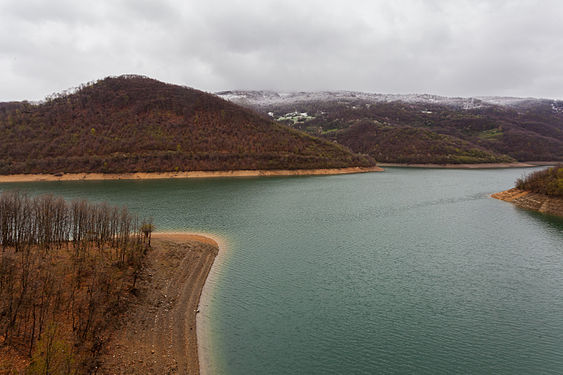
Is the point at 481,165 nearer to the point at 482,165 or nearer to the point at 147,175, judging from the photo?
the point at 482,165

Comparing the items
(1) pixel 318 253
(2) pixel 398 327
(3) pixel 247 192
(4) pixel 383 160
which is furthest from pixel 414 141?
(2) pixel 398 327

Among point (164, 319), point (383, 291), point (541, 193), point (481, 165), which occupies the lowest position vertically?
point (164, 319)

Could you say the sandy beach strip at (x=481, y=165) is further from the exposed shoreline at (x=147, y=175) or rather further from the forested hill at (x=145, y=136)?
the exposed shoreline at (x=147, y=175)

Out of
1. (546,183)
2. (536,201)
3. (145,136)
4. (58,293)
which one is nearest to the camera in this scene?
(58,293)

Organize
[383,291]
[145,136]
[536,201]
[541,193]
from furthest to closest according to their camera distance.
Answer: [145,136], [541,193], [536,201], [383,291]

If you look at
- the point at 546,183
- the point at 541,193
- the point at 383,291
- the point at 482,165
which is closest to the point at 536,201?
the point at 541,193

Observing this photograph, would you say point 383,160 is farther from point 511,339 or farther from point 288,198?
point 511,339

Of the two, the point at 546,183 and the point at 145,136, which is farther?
the point at 145,136

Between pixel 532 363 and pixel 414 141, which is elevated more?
pixel 414 141
